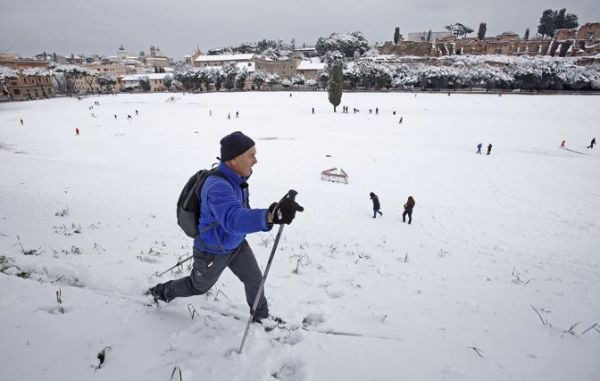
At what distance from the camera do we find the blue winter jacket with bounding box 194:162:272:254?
258cm

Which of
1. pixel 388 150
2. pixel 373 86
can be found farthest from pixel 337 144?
pixel 373 86

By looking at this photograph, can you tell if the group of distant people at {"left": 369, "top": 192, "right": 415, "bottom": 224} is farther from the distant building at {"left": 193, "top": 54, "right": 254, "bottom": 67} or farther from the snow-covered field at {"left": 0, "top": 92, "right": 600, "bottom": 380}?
the distant building at {"left": 193, "top": 54, "right": 254, "bottom": 67}

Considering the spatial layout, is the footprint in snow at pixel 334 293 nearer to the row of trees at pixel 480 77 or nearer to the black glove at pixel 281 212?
the black glove at pixel 281 212

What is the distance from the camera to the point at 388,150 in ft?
86.9

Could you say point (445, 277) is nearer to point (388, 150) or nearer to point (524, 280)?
point (524, 280)

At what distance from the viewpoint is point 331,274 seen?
5766mm

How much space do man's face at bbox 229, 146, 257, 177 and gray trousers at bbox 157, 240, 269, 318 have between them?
88 cm

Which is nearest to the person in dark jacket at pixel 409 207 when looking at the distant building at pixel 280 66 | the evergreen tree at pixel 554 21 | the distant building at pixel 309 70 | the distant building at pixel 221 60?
the distant building at pixel 309 70

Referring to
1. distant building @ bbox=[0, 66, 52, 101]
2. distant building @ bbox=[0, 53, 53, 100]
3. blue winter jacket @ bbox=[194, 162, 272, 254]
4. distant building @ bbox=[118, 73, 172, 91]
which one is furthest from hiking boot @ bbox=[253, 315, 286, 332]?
distant building @ bbox=[118, 73, 172, 91]

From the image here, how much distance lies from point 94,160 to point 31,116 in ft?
120

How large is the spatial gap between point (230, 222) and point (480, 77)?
8148 cm

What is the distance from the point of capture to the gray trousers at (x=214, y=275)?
126 inches

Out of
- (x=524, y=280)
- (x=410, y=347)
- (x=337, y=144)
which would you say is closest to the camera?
(x=410, y=347)

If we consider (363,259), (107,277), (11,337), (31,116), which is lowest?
(31,116)
